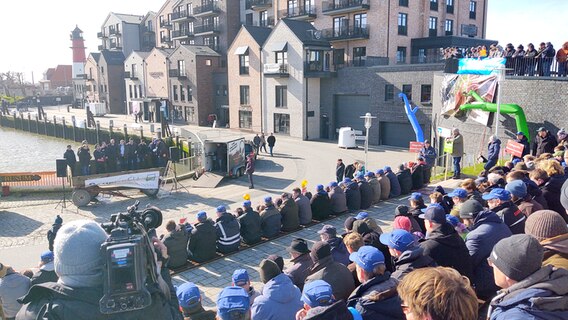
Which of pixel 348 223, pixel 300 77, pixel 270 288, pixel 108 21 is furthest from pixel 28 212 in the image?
pixel 108 21

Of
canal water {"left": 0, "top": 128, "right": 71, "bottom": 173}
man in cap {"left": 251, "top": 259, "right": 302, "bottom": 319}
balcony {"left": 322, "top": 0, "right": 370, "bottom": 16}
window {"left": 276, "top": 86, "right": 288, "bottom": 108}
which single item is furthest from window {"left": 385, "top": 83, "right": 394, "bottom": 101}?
man in cap {"left": 251, "top": 259, "right": 302, "bottom": 319}

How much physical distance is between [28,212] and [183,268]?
1231 centimetres

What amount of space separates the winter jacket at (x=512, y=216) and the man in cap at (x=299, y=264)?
3197 mm

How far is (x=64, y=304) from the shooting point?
2.64 m

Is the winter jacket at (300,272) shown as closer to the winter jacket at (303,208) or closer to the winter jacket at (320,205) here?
the winter jacket at (303,208)

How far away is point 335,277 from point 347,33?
123 ft

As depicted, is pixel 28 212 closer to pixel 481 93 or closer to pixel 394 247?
pixel 394 247

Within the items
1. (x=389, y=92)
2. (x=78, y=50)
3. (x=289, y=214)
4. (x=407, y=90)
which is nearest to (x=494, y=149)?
(x=289, y=214)

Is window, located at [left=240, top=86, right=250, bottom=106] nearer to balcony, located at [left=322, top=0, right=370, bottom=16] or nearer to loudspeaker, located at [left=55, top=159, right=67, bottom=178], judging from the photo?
balcony, located at [left=322, top=0, right=370, bottom=16]

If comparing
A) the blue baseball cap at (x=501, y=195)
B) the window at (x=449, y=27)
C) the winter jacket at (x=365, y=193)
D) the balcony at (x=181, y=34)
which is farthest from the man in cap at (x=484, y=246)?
the balcony at (x=181, y=34)

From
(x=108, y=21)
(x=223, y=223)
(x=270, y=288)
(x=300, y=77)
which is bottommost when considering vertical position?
(x=223, y=223)

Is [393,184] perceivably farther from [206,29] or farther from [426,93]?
[206,29]

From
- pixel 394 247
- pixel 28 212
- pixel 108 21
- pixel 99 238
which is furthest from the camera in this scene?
pixel 108 21

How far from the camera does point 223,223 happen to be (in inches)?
431
